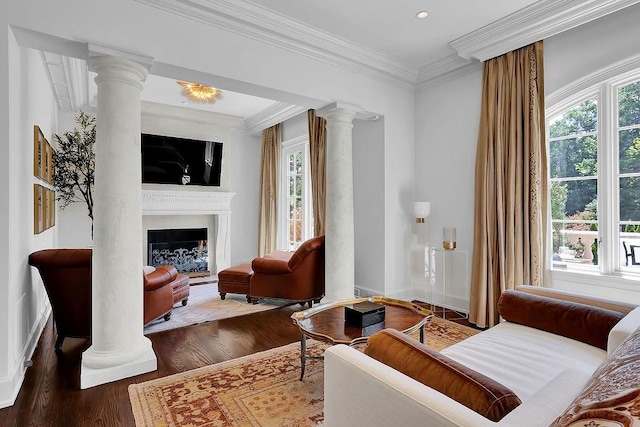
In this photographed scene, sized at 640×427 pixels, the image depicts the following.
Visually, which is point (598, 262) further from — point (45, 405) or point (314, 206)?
point (45, 405)

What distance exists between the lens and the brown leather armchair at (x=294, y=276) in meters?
4.27

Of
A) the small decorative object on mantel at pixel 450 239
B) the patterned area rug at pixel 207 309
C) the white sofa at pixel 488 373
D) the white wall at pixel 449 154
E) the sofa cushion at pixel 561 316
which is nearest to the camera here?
the white sofa at pixel 488 373

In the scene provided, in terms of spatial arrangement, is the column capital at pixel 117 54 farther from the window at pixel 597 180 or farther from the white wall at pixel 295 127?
the window at pixel 597 180

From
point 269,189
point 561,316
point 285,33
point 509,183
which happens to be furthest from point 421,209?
point 269,189

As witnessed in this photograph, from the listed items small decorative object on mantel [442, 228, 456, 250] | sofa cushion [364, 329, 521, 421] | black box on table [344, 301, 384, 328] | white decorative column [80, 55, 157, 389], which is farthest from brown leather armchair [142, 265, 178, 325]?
small decorative object on mantel [442, 228, 456, 250]

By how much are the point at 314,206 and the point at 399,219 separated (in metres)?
1.48

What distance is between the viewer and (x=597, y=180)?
3191 millimetres

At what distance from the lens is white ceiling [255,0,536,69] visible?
3049 mm

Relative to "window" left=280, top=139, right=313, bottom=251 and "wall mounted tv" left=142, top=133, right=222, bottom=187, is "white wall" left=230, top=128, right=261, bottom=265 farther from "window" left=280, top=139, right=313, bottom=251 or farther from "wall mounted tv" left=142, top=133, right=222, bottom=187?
"window" left=280, top=139, right=313, bottom=251

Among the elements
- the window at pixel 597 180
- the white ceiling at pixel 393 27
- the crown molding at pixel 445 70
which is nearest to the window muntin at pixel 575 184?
the window at pixel 597 180

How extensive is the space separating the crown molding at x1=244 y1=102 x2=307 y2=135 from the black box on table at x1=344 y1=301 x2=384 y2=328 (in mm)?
3822

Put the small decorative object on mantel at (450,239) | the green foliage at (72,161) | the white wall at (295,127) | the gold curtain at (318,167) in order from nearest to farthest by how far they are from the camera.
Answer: the small decorative object on mantel at (450,239)
the green foliage at (72,161)
the gold curtain at (318,167)
the white wall at (295,127)

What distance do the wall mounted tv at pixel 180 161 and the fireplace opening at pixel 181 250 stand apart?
92 centimetres

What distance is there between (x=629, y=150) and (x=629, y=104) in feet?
1.30
